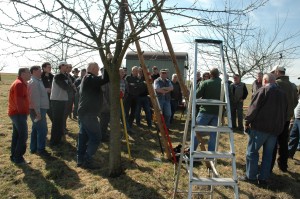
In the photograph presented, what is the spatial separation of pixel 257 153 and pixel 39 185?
12.8ft

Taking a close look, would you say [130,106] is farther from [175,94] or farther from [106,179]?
[106,179]

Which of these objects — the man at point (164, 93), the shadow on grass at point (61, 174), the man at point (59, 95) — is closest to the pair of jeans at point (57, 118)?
the man at point (59, 95)

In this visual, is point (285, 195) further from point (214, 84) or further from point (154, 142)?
point (154, 142)

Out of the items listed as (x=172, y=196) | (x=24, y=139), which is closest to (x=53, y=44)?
(x=24, y=139)

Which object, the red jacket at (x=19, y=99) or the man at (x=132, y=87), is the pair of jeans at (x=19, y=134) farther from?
the man at (x=132, y=87)

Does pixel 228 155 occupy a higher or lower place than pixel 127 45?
lower

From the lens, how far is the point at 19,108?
595 cm

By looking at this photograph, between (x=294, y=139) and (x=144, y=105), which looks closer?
(x=294, y=139)

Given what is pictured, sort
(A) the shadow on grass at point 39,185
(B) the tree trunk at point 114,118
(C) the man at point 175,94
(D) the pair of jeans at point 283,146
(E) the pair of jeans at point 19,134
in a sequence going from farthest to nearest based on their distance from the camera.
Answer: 1. (C) the man at point 175,94
2. (D) the pair of jeans at point 283,146
3. (E) the pair of jeans at point 19,134
4. (B) the tree trunk at point 114,118
5. (A) the shadow on grass at point 39,185

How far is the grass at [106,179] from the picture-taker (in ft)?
16.5

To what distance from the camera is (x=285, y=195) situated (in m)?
5.31

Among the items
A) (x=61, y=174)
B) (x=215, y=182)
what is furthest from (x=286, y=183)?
(x=61, y=174)

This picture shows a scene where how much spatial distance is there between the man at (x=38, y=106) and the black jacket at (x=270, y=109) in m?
4.38

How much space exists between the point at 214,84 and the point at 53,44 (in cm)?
314
